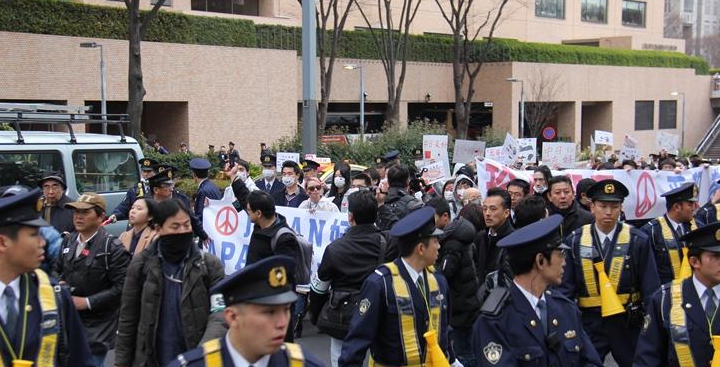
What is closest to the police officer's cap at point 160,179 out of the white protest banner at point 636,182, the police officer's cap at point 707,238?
the white protest banner at point 636,182

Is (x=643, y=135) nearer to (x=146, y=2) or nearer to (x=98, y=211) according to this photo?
(x=146, y=2)

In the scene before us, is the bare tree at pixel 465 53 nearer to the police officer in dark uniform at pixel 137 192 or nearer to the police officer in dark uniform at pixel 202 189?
the police officer in dark uniform at pixel 137 192

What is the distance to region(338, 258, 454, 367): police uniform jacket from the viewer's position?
4914 mm

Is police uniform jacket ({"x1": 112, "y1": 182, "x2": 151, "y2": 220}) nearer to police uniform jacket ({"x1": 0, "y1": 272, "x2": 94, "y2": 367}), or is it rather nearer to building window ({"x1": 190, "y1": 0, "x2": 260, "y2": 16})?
police uniform jacket ({"x1": 0, "y1": 272, "x2": 94, "y2": 367})

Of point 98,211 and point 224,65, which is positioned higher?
point 224,65

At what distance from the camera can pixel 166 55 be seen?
1235 inches

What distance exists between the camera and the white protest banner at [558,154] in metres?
19.7

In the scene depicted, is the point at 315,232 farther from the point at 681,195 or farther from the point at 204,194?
the point at 681,195

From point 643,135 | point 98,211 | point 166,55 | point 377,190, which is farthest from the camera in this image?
point 643,135

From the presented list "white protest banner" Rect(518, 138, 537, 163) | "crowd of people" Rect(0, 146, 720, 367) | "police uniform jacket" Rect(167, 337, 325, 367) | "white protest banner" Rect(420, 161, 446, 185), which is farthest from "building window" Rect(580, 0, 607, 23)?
"police uniform jacket" Rect(167, 337, 325, 367)

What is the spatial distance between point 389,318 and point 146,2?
3072 centimetres

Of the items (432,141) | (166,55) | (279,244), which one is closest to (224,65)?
(166,55)

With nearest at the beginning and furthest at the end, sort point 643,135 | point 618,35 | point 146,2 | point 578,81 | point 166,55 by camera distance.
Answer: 1. point 166,55
2. point 146,2
3. point 578,81
4. point 643,135
5. point 618,35

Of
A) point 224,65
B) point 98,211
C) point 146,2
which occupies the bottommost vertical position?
point 98,211
